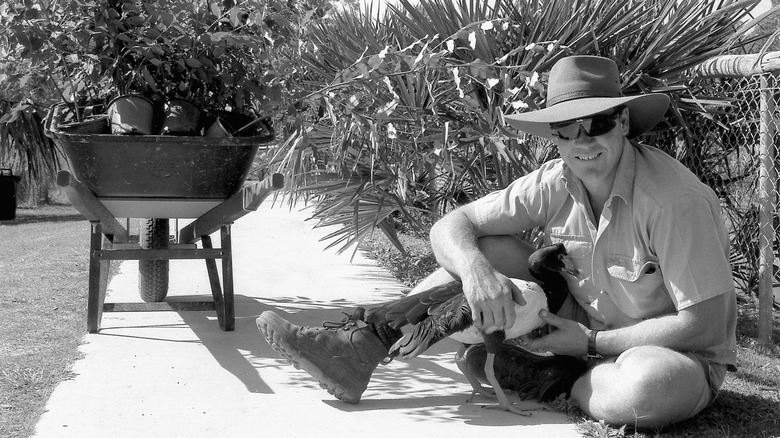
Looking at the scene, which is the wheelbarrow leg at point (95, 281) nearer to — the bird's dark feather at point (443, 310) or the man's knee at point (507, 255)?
A: the bird's dark feather at point (443, 310)

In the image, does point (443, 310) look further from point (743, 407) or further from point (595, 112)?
point (743, 407)

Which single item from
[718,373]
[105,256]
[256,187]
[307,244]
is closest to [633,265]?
[718,373]

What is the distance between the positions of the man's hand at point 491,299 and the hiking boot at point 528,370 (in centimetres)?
34

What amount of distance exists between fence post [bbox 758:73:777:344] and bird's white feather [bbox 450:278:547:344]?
1558mm

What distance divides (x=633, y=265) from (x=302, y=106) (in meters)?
1.96

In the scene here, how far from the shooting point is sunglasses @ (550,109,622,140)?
2836mm

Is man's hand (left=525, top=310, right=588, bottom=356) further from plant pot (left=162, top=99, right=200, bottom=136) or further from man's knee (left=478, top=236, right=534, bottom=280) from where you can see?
plant pot (left=162, top=99, right=200, bottom=136)

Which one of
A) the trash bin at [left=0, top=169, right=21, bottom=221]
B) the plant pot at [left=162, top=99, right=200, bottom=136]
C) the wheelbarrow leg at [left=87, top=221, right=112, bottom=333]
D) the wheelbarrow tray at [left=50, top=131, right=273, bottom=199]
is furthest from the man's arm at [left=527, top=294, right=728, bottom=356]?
the trash bin at [left=0, top=169, right=21, bottom=221]

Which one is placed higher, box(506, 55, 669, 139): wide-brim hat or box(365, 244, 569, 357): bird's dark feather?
box(506, 55, 669, 139): wide-brim hat

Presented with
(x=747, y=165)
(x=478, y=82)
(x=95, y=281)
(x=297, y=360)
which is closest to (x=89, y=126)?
(x=95, y=281)

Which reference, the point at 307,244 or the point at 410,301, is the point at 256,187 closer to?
the point at 410,301

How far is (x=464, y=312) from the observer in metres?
A: 2.91

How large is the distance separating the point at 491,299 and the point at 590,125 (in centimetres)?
64

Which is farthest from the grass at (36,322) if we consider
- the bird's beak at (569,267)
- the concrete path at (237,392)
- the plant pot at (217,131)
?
the bird's beak at (569,267)
